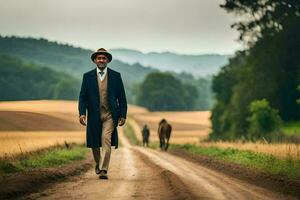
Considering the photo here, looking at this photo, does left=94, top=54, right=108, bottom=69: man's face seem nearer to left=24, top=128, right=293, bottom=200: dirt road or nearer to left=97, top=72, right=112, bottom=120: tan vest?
left=97, top=72, right=112, bottom=120: tan vest

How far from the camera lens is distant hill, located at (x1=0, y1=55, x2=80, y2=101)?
3216cm

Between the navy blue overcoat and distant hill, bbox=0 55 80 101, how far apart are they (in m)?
16.0

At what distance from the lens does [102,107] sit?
1300cm

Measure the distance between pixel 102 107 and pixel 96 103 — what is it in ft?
0.61

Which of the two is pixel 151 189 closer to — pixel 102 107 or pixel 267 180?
pixel 102 107

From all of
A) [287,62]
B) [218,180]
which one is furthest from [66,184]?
[287,62]

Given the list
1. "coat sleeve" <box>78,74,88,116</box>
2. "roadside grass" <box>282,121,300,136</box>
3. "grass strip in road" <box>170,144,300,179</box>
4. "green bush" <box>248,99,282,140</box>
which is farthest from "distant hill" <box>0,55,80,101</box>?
"roadside grass" <box>282,121,300,136</box>

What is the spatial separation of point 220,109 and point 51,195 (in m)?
75.1

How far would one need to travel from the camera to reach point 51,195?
9680 millimetres

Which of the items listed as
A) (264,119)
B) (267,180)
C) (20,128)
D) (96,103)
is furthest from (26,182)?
(264,119)

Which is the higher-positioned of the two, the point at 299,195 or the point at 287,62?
the point at 287,62

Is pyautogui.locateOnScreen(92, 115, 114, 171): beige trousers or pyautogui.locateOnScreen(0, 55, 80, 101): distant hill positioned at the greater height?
pyautogui.locateOnScreen(0, 55, 80, 101): distant hill

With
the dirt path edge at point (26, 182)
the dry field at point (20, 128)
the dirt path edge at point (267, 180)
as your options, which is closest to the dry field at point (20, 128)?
the dry field at point (20, 128)

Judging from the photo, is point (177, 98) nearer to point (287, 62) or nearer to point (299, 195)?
point (287, 62)
